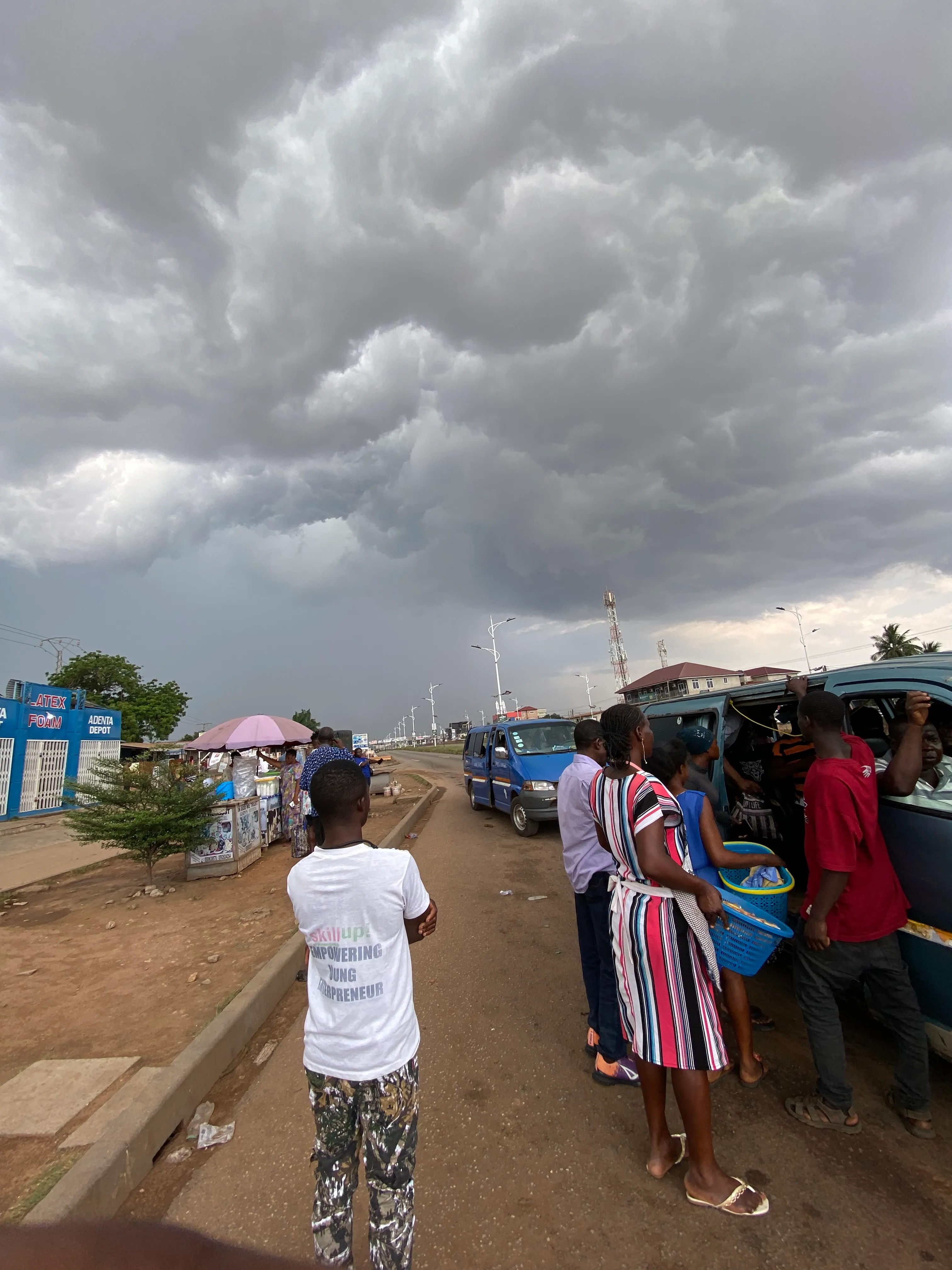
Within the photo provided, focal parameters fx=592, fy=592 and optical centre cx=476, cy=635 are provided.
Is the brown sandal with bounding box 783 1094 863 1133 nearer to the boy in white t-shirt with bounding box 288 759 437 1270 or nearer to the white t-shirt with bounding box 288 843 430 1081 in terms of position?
the boy in white t-shirt with bounding box 288 759 437 1270

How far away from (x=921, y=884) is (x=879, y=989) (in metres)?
0.52

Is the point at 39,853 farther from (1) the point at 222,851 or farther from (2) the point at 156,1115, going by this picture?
(2) the point at 156,1115

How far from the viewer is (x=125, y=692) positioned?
45.6 m


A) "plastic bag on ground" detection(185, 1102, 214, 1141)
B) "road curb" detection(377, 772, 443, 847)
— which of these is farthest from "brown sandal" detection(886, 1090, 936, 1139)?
"road curb" detection(377, 772, 443, 847)

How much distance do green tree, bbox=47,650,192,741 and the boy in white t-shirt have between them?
47080mm

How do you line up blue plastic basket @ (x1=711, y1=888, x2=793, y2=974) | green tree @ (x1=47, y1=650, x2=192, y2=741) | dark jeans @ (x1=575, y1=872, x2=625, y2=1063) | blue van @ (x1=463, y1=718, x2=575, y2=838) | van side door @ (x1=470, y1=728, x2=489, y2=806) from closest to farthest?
1. blue plastic basket @ (x1=711, y1=888, x2=793, y2=974)
2. dark jeans @ (x1=575, y1=872, x2=625, y2=1063)
3. blue van @ (x1=463, y1=718, x2=575, y2=838)
4. van side door @ (x1=470, y1=728, x2=489, y2=806)
5. green tree @ (x1=47, y1=650, x2=192, y2=741)

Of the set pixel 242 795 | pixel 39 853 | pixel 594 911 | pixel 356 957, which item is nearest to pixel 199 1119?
pixel 356 957

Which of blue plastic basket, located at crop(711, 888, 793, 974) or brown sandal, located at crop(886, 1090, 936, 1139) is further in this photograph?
blue plastic basket, located at crop(711, 888, 793, 974)

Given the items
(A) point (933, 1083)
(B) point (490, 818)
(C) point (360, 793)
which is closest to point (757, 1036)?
(A) point (933, 1083)

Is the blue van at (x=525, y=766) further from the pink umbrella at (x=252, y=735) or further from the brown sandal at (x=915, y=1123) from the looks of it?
the brown sandal at (x=915, y=1123)

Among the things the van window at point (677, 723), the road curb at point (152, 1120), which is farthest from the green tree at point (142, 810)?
the van window at point (677, 723)

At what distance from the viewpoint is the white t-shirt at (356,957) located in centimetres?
192

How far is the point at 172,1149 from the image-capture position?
303cm

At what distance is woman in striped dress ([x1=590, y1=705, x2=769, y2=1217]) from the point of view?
2.32 m
